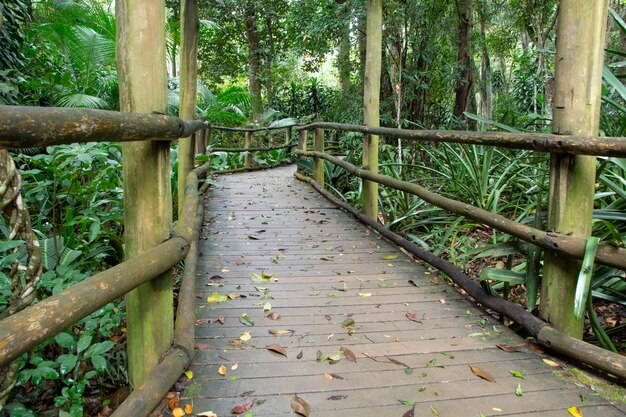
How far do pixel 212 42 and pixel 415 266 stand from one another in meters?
13.1

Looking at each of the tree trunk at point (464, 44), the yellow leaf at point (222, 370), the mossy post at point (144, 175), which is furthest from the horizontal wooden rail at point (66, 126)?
the tree trunk at point (464, 44)

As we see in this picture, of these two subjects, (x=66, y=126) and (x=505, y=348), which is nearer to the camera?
(x=66, y=126)

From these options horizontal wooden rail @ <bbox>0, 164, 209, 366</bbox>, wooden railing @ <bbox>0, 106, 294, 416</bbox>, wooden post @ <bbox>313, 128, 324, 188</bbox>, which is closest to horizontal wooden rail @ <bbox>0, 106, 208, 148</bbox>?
wooden railing @ <bbox>0, 106, 294, 416</bbox>

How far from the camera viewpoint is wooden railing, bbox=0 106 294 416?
1.05 metres

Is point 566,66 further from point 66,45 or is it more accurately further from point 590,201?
point 66,45

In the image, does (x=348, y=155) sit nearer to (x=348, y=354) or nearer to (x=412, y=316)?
(x=412, y=316)

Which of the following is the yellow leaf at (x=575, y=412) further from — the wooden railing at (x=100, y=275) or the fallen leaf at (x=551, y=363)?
the wooden railing at (x=100, y=275)

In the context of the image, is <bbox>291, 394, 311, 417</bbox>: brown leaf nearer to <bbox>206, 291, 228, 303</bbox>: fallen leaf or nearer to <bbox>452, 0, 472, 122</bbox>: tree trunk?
<bbox>206, 291, 228, 303</bbox>: fallen leaf

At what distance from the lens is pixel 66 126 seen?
120 centimetres

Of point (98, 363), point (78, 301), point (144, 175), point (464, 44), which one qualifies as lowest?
point (98, 363)

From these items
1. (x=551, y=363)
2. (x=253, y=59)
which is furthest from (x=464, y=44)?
(x=253, y=59)

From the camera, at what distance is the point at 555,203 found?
2.28m

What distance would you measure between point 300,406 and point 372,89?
386 centimetres

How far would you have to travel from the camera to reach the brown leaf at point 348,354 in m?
2.22
